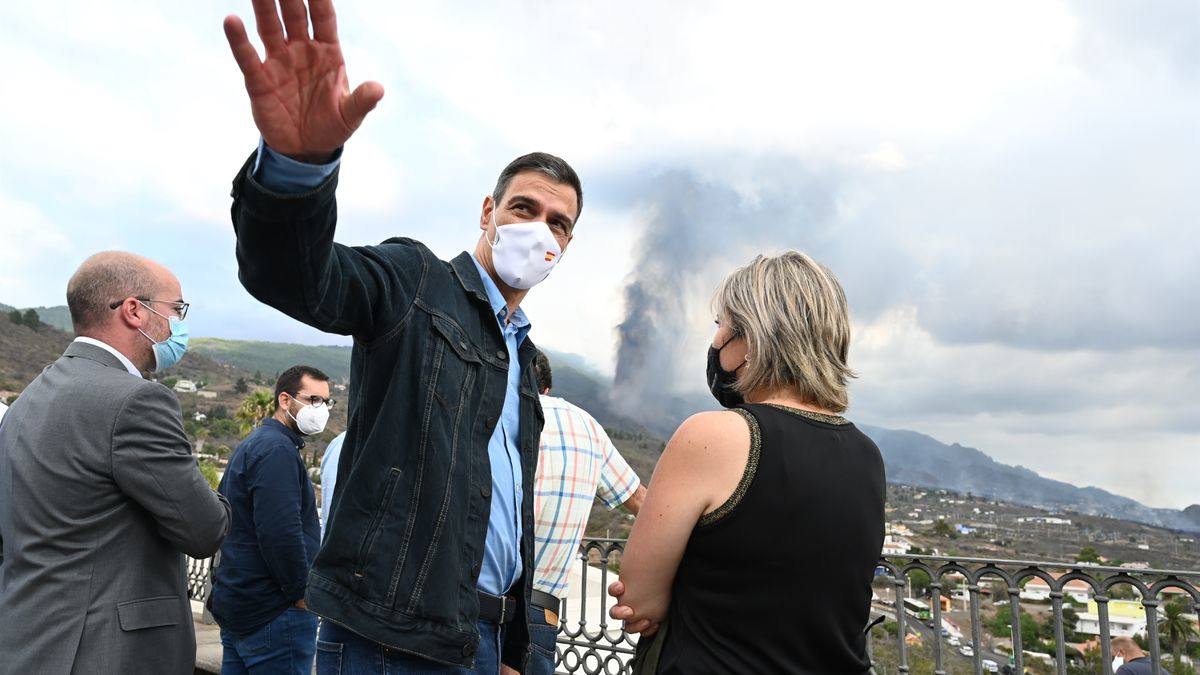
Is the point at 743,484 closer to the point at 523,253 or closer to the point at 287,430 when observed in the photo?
the point at 523,253

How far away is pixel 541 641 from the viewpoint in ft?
9.95

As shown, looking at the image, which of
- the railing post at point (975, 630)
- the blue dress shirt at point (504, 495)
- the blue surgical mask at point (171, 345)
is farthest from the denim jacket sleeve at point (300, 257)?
the railing post at point (975, 630)

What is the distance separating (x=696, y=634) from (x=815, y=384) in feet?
2.43

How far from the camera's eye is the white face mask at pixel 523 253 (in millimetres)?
2330

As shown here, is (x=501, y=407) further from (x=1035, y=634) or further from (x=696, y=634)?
(x=1035, y=634)

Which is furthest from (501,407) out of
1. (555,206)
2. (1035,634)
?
(1035,634)

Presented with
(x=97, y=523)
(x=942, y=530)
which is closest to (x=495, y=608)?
(x=97, y=523)

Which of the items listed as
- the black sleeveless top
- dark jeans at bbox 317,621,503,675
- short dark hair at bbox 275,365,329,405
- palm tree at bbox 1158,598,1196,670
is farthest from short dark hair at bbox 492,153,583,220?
palm tree at bbox 1158,598,1196,670

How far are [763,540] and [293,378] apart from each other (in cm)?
420

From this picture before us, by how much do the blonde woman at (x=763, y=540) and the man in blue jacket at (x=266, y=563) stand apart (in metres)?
2.77

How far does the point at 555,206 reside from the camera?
2441mm

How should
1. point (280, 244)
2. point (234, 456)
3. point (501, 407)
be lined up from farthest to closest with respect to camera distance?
point (234, 456) → point (501, 407) → point (280, 244)

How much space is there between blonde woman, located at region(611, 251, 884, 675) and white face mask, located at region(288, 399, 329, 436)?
11.6 feet

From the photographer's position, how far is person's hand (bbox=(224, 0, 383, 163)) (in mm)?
1254
